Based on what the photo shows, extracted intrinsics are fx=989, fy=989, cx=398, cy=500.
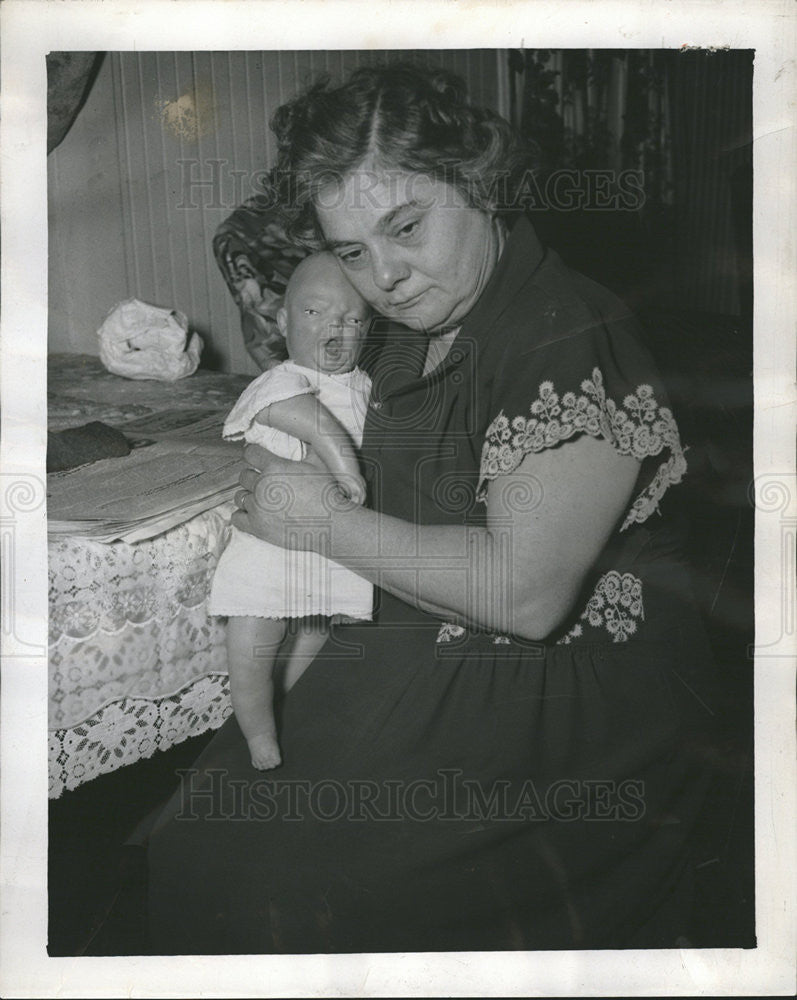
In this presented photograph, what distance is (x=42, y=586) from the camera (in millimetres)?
1327

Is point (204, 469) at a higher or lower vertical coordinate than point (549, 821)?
higher

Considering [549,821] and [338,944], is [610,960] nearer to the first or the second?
[549,821]

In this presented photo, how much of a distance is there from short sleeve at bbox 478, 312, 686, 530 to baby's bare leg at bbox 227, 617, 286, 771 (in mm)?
333

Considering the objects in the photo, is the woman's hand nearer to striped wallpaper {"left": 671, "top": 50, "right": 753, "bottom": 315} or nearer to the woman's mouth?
the woman's mouth

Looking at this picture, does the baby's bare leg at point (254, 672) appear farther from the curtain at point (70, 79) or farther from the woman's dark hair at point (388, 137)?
the curtain at point (70, 79)

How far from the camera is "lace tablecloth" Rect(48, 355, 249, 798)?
1.27m

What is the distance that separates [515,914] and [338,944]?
24cm

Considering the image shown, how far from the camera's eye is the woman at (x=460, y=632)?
48.1 inches

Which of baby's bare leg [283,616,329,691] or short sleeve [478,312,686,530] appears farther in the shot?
baby's bare leg [283,616,329,691]

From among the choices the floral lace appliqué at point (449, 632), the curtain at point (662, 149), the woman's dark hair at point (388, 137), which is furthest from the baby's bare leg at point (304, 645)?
the curtain at point (662, 149)

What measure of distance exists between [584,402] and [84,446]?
656mm

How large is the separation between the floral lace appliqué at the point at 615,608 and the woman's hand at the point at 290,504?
1.09 ft

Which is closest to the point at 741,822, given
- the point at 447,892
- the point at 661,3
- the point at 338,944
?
the point at 447,892

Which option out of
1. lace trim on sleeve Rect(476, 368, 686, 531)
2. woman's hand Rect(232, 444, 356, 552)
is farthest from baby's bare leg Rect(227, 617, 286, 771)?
lace trim on sleeve Rect(476, 368, 686, 531)
